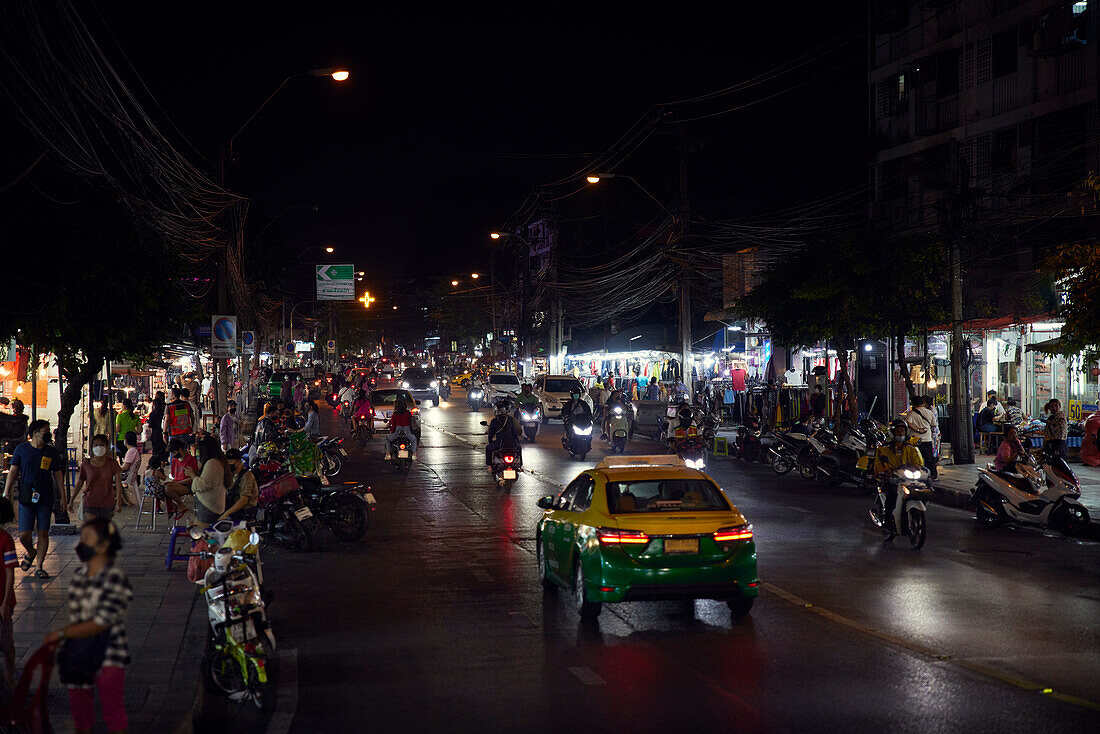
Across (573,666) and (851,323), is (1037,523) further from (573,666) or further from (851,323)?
(851,323)

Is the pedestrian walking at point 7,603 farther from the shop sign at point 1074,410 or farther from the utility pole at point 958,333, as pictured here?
the shop sign at point 1074,410

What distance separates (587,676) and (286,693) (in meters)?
2.27

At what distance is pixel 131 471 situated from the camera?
64.7 ft

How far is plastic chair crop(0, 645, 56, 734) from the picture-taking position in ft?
17.2

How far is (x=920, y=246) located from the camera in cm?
2520

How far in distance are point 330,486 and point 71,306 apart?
4279 mm

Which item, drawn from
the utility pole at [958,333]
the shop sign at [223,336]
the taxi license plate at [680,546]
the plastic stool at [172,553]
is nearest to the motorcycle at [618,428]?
the utility pole at [958,333]

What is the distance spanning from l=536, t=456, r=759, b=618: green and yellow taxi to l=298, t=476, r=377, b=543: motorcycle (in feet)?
18.2

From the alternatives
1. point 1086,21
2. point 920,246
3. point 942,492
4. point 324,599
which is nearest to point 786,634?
point 324,599

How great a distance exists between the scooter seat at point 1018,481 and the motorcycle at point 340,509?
31.7 feet

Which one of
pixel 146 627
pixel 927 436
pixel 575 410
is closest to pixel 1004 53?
pixel 927 436

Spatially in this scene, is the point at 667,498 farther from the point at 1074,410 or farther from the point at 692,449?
the point at 1074,410

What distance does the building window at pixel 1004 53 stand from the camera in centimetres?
3025

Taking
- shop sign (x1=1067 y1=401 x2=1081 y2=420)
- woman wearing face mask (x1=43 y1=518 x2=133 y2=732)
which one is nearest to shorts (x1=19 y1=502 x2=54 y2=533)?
woman wearing face mask (x1=43 y1=518 x2=133 y2=732)
